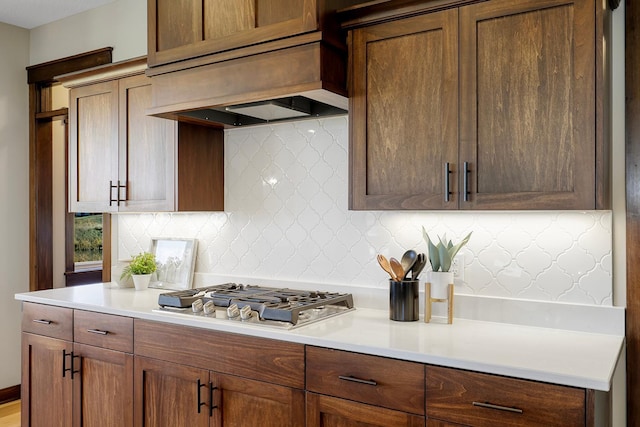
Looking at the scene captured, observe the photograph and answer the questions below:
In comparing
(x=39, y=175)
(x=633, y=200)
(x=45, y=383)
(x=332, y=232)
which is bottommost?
(x=45, y=383)

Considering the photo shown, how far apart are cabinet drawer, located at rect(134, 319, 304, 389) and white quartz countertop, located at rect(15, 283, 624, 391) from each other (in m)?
0.04

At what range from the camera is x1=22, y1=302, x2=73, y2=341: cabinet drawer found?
2.63 metres

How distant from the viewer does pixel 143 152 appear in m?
2.83

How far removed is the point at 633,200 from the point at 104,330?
7.68 feet

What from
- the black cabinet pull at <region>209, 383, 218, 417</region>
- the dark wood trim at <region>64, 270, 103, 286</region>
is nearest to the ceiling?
the dark wood trim at <region>64, 270, 103, 286</region>

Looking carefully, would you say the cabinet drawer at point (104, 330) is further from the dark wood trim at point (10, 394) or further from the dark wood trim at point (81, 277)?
the dark wood trim at point (81, 277)

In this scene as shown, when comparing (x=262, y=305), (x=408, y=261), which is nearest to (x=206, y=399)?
(x=262, y=305)

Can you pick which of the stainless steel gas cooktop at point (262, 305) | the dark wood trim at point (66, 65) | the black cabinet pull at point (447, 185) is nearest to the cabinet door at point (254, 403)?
the stainless steel gas cooktop at point (262, 305)

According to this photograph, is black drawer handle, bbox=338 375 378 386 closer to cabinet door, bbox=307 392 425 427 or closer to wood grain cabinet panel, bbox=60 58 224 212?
cabinet door, bbox=307 392 425 427

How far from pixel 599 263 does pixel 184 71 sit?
1951 millimetres

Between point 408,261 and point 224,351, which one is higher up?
point 408,261

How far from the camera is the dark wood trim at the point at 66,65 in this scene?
3.53m

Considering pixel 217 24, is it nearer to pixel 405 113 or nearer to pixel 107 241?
pixel 405 113

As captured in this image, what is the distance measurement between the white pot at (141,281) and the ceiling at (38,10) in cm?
188
